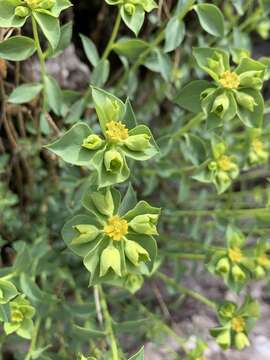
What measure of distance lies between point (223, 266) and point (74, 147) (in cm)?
48

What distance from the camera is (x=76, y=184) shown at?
145 centimetres

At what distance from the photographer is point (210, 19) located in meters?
1.31

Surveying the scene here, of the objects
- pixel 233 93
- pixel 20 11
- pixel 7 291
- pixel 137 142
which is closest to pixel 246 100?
pixel 233 93

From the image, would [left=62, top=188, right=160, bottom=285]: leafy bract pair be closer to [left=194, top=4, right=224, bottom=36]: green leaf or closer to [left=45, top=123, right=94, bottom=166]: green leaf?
[left=45, top=123, right=94, bottom=166]: green leaf

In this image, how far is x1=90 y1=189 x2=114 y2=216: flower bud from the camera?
1050mm

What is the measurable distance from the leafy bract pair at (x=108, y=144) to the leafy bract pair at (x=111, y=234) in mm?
46

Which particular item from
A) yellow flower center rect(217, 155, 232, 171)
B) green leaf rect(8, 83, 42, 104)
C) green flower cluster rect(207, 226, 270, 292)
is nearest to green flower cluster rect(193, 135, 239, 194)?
yellow flower center rect(217, 155, 232, 171)

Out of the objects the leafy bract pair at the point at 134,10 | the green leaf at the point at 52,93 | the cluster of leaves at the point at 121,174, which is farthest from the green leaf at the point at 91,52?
the leafy bract pair at the point at 134,10

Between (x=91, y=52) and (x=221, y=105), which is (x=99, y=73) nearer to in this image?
(x=91, y=52)

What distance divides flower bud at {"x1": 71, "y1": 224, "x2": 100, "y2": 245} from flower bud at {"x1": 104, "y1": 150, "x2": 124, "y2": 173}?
117 millimetres

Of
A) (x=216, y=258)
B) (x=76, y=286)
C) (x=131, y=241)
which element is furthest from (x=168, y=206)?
(x=131, y=241)

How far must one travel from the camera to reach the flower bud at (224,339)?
131cm

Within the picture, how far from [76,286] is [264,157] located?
62 cm

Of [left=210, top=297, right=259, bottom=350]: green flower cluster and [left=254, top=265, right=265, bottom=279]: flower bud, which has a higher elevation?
[left=254, top=265, right=265, bottom=279]: flower bud
